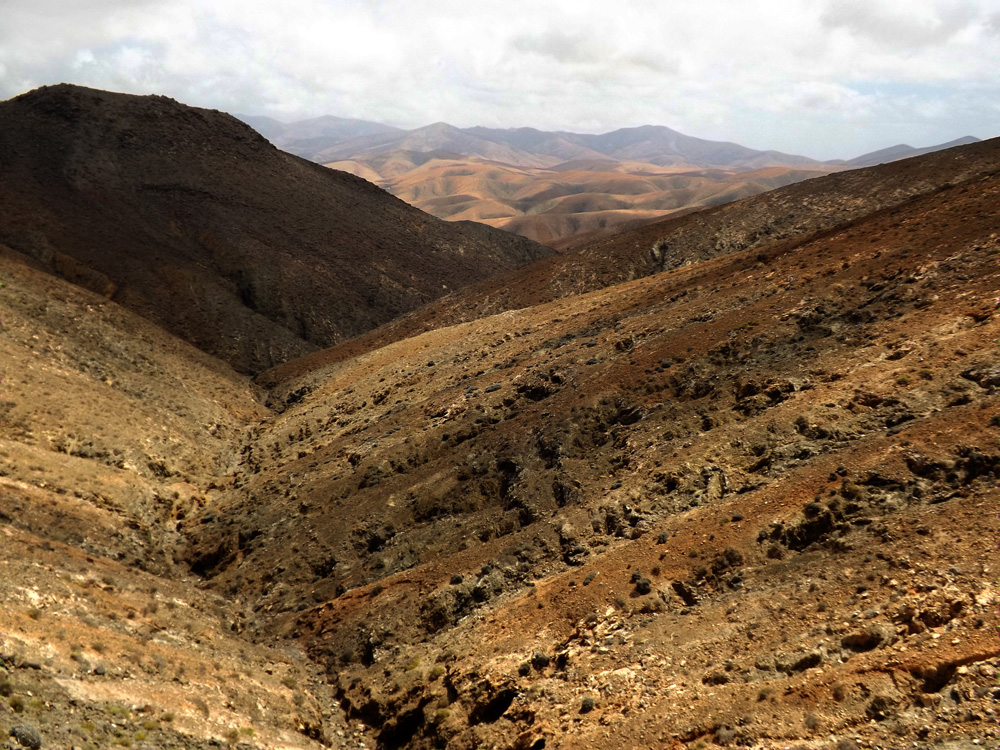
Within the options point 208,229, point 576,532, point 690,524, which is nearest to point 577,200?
point 208,229

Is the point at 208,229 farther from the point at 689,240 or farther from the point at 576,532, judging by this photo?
the point at 576,532

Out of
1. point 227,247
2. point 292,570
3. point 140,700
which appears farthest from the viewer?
point 227,247

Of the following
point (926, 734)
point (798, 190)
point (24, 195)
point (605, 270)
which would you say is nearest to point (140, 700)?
point (926, 734)

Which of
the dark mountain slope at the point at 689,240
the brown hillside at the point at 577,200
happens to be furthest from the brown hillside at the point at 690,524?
the brown hillside at the point at 577,200

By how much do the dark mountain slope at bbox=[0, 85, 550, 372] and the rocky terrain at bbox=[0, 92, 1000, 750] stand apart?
45.9ft

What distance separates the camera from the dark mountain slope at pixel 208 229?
133 feet

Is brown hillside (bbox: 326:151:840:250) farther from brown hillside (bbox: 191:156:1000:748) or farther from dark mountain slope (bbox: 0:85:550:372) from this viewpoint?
brown hillside (bbox: 191:156:1000:748)

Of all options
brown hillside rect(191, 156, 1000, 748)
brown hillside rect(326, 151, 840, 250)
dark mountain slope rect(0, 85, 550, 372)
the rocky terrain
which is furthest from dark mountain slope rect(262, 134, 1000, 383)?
brown hillside rect(326, 151, 840, 250)

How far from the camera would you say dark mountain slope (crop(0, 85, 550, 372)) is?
40594mm

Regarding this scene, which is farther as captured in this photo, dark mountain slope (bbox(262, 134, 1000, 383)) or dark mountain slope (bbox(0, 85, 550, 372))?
dark mountain slope (bbox(0, 85, 550, 372))

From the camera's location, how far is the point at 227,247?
161 feet

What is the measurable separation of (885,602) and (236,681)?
34.7ft

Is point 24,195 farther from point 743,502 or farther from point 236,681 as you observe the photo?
point 743,502

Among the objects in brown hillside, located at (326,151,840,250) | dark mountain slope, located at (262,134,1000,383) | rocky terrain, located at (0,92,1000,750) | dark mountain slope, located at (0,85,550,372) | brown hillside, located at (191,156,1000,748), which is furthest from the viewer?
brown hillside, located at (326,151,840,250)
